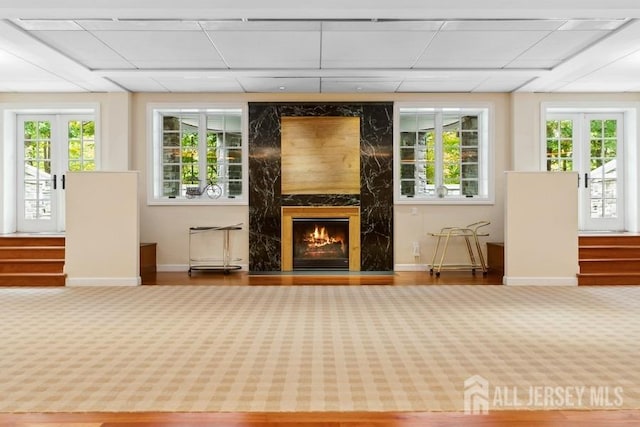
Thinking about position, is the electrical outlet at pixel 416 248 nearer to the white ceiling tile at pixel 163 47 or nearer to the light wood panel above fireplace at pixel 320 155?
the light wood panel above fireplace at pixel 320 155

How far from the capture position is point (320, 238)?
10.4m

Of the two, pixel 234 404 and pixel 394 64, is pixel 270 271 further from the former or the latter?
pixel 234 404

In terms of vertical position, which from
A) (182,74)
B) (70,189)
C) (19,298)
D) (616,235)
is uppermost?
(182,74)

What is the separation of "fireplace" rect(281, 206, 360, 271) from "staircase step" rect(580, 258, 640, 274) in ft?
11.7

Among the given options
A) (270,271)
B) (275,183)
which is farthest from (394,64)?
(270,271)

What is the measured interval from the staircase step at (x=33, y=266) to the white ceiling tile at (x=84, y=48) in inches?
113

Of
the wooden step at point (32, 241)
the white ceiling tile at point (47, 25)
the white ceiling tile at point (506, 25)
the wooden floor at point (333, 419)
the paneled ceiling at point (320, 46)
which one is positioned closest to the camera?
the wooden floor at point (333, 419)

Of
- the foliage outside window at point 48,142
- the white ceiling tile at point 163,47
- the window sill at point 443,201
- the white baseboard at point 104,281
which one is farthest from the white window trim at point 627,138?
the foliage outside window at point 48,142

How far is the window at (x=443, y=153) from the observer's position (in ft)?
34.5

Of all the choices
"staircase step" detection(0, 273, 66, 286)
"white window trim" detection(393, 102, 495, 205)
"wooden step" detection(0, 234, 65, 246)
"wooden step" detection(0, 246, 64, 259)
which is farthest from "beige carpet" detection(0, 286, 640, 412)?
"white window trim" detection(393, 102, 495, 205)

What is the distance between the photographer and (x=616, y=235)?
957cm

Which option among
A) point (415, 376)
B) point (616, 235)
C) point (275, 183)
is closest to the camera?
point (415, 376)

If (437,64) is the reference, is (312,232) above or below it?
below

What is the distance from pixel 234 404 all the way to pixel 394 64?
242 inches
